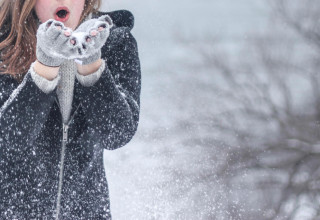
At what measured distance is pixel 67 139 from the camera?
1431mm

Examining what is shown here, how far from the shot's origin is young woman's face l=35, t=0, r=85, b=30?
1.40 m

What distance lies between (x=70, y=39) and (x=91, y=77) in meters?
0.18

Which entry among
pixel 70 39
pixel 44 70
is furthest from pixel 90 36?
pixel 44 70

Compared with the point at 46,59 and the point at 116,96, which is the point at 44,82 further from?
the point at 116,96

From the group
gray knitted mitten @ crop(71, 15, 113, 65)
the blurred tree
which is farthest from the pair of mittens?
the blurred tree

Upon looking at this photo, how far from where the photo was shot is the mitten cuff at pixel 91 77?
4.29ft

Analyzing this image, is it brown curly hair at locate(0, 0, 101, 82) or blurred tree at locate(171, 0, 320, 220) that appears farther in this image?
blurred tree at locate(171, 0, 320, 220)

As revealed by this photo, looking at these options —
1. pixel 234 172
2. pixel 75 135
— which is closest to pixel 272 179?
pixel 234 172

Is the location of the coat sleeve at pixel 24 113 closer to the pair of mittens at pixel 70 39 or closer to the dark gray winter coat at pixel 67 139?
the dark gray winter coat at pixel 67 139

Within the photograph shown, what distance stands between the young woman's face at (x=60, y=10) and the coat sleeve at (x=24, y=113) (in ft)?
0.68

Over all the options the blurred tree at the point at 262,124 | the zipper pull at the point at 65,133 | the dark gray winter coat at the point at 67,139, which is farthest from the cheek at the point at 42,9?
the blurred tree at the point at 262,124

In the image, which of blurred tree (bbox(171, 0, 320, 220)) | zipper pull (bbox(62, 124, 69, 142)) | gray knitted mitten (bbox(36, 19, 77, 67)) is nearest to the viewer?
gray knitted mitten (bbox(36, 19, 77, 67))

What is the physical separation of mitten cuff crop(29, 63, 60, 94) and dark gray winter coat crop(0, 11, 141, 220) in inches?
0.4

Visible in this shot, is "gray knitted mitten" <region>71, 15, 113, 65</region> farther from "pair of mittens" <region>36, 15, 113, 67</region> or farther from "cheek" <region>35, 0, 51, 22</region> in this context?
"cheek" <region>35, 0, 51, 22</region>
